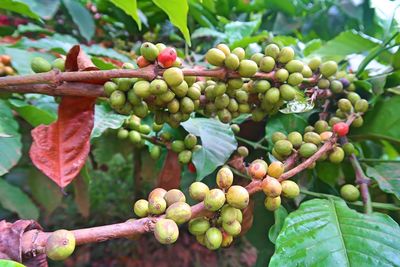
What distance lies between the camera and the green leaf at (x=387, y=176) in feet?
2.09

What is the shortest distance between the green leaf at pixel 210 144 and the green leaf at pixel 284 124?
0.23 feet

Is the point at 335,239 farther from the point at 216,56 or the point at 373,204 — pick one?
the point at 216,56

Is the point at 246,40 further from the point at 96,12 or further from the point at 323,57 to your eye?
the point at 96,12

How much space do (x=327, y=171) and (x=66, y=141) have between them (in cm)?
47

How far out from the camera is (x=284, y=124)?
719 mm

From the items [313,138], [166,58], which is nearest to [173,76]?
[166,58]

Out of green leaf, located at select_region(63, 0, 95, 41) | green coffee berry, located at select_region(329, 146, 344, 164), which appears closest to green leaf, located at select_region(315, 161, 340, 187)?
green coffee berry, located at select_region(329, 146, 344, 164)

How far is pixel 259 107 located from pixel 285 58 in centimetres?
9

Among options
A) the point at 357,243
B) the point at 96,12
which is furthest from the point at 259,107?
the point at 96,12

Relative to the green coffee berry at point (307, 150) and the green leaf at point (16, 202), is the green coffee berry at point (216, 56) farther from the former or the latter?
the green leaf at point (16, 202)

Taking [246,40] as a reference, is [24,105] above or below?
below

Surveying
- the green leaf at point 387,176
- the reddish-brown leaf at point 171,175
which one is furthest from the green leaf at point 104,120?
the green leaf at point 387,176

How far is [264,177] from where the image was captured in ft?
1.67

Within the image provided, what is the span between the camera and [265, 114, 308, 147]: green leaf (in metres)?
0.71
